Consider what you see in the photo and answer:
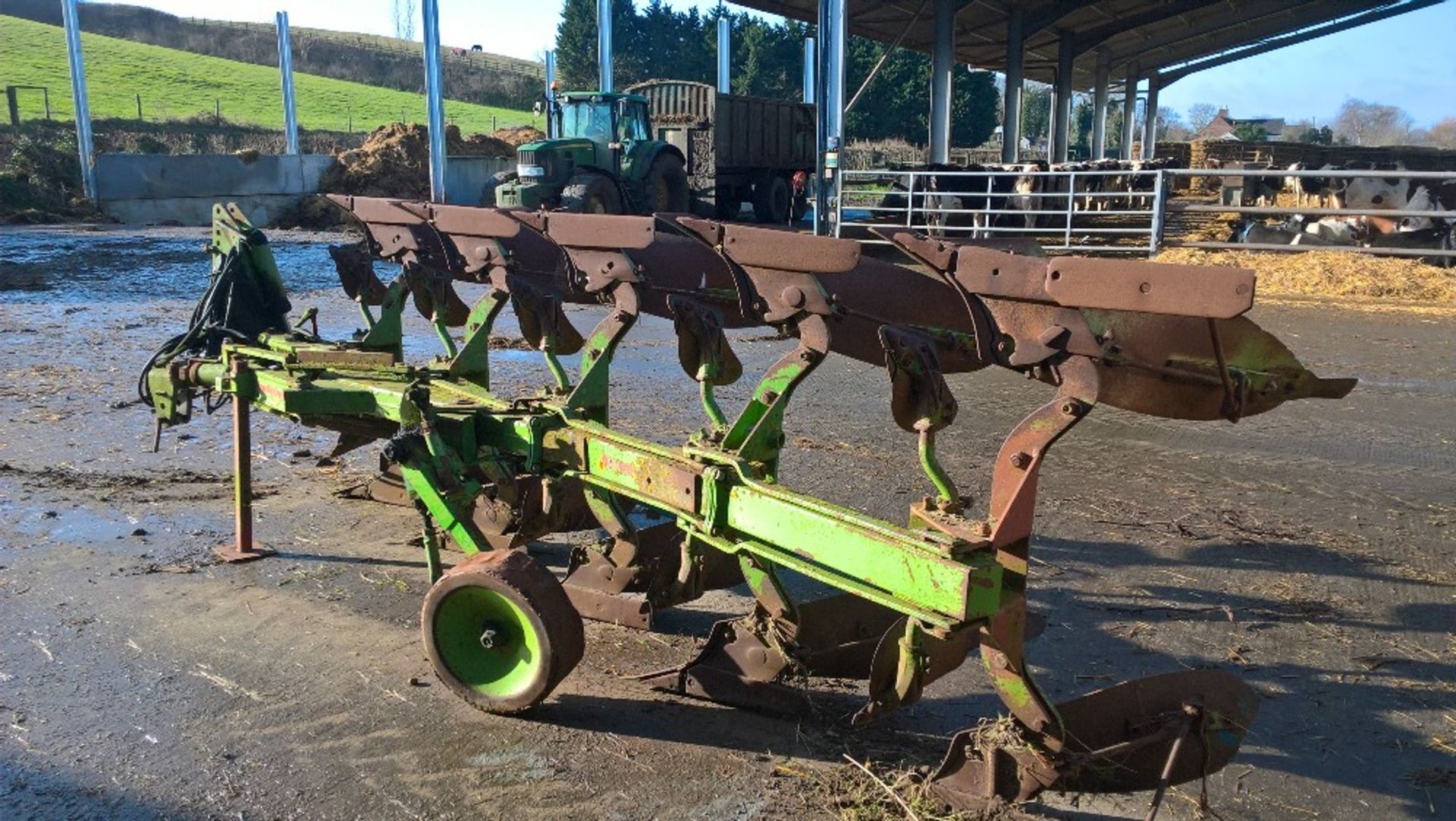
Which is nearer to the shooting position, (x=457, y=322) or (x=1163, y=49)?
(x=457, y=322)

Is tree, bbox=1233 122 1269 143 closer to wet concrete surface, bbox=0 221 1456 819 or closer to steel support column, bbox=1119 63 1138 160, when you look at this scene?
steel support column, bbox=1119 63 1138 160

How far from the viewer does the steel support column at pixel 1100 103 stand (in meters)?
35.0

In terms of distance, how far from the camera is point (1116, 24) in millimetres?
26609

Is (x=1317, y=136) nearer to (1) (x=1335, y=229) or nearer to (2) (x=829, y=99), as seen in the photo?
(1) (x=1335, y=229)

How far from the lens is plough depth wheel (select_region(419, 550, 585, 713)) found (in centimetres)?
373

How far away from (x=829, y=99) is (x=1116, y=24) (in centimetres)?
1189

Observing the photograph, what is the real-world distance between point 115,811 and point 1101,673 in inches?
129

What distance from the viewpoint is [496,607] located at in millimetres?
3910

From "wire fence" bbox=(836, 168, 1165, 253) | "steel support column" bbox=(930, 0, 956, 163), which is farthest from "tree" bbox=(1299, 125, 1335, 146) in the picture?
"wire fence" bbox=(836, 168, 1165, 253)

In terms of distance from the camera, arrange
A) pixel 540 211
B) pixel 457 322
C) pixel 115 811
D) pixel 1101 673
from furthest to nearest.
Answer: pixel 457 322 → pixel 540 211 → pixel 1101 673 → pixel 115 811

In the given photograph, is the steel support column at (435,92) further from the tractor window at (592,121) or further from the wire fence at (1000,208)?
the wire fence at (1000,208)

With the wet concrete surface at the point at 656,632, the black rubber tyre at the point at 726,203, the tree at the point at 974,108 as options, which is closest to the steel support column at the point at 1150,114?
the tree at the point at 974,108

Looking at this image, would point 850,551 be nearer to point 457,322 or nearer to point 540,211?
point 540,211

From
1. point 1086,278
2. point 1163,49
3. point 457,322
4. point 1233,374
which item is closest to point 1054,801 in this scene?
point 1233,374
